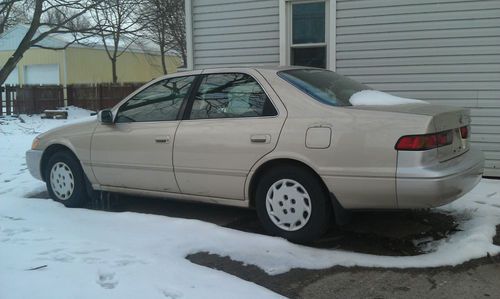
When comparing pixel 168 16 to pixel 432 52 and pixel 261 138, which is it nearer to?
pixel 432 52

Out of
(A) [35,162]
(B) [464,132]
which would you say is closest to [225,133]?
(B) [464,132]

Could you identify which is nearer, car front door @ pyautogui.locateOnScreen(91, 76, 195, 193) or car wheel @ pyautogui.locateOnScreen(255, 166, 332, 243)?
car wheel @ pyautogui.locateOnScreen(255, 166, 332, 243)

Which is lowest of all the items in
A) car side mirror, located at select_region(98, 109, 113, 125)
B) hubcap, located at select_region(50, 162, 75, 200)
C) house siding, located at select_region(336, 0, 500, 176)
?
hubcap, located at select_region(50, 162, 75, 200)

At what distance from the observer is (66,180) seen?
6309 mm

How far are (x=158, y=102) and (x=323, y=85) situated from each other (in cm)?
179

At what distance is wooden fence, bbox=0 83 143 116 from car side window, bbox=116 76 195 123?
18.4 m

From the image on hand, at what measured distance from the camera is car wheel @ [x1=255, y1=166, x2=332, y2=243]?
15.2 ft

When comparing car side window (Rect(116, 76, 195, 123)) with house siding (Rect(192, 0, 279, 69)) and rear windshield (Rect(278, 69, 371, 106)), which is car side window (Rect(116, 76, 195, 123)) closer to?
rear windshield (Rect(278, 69, 371, 106))

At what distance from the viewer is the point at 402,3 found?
764cm

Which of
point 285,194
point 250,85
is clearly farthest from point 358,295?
point 250,85

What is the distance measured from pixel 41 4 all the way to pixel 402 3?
1280cm

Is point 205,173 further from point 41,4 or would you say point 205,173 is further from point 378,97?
point 41,4

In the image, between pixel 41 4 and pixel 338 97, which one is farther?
pixel 41 4

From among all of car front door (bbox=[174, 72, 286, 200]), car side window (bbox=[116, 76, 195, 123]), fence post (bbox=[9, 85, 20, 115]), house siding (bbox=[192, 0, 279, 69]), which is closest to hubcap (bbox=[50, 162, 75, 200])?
Answer: car side window (bbox=[116, 76, 195, 123])
